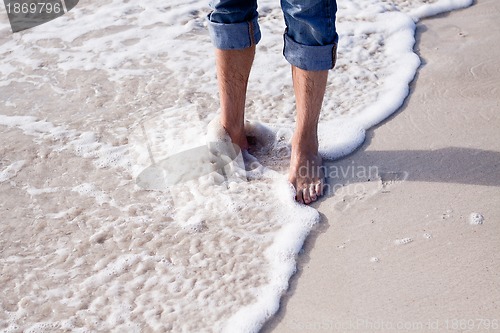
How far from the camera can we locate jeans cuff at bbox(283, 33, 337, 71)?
2.19 metres

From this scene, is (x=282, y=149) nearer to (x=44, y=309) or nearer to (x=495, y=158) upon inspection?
(x=495, y=158)

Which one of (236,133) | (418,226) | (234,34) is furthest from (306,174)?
(234,34)

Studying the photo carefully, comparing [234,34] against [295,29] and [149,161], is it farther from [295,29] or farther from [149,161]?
[149,161]

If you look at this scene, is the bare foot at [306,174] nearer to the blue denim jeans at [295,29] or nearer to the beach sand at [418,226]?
the beach sand at [418,226]

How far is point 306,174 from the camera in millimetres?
2432

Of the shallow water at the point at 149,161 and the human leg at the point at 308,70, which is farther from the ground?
the human leg at the point at 308,70

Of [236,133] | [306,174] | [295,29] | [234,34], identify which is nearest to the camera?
[295,29]

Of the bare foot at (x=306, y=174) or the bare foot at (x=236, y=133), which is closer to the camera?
the bare foot at (x=306, y=174)

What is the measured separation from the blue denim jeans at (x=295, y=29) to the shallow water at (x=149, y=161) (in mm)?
432

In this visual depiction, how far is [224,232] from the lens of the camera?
225 cm

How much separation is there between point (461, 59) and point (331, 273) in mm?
1604

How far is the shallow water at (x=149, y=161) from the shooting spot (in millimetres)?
2016

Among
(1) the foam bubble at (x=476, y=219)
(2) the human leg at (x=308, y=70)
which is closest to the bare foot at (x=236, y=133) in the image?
(2) the human leg at (x=308, y=70)

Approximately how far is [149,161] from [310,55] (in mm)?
816
